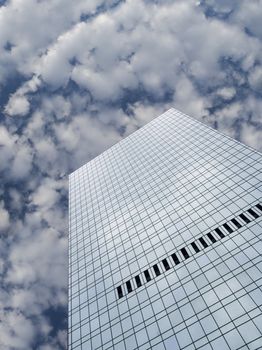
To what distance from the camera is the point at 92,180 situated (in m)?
108

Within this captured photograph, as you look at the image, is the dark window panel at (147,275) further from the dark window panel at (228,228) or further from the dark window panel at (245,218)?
the dark window panel at (245,218)

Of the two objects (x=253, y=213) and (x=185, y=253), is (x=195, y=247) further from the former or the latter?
(x=253, y=213)

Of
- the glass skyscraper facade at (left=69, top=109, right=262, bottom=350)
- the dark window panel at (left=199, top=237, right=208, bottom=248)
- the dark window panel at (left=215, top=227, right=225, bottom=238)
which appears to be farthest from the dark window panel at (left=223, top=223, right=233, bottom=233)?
the dark window panel at (left=199, top=237, right=208, bottom=248)

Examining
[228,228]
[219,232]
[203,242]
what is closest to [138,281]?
[203,242]

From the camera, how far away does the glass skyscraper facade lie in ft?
152

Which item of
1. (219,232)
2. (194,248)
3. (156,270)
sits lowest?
(156,270)

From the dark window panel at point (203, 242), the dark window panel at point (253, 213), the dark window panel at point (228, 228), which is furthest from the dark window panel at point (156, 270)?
the dark window panel at point (253, 213)

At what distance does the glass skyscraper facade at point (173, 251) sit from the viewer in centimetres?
4622

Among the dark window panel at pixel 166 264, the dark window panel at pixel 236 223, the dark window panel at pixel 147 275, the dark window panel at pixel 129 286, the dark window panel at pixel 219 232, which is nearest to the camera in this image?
the dark window panel at pixel 236 223

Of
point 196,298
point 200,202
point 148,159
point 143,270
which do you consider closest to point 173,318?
point 196,298

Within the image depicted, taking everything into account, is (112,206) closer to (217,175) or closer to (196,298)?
(217,175)

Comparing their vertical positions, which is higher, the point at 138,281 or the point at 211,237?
the point at 211,237

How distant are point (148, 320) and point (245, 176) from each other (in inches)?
1370

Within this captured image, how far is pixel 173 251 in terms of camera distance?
6141 centimetres
